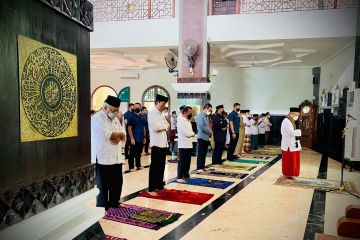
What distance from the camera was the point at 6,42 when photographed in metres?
1.46

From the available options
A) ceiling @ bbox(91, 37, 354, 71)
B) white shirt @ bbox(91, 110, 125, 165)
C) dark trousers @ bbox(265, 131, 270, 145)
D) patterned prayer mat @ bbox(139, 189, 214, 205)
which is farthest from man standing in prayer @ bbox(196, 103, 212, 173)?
Answer: dark trousers @ bbox(265, 131, 270, 145)

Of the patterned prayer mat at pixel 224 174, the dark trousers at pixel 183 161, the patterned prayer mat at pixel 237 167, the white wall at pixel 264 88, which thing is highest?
the white wall at pixel 264 88

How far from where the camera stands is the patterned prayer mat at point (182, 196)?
4316mm

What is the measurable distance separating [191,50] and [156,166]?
13.8 feet

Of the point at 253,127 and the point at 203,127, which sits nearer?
the point at 203,127

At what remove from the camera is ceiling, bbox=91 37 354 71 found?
8453 millimetres

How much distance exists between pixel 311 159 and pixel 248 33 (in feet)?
13.6

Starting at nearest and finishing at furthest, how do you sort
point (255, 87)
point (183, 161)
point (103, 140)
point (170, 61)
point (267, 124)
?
point (103, 140), point (183, 161), point (170, 61), point (267, 124), point (255, 87)

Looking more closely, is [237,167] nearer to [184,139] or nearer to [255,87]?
[184,139]

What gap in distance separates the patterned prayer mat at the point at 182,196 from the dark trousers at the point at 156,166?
0.14m

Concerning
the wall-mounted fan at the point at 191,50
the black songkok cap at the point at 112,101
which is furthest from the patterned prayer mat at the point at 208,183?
the wall-mounted fan at the point at 191,50

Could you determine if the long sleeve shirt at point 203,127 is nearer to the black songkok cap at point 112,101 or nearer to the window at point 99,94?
the black songkok cap at point 112,101

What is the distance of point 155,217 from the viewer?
359cm

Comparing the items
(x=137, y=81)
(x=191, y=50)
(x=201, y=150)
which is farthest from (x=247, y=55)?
(x=137, y=81)
